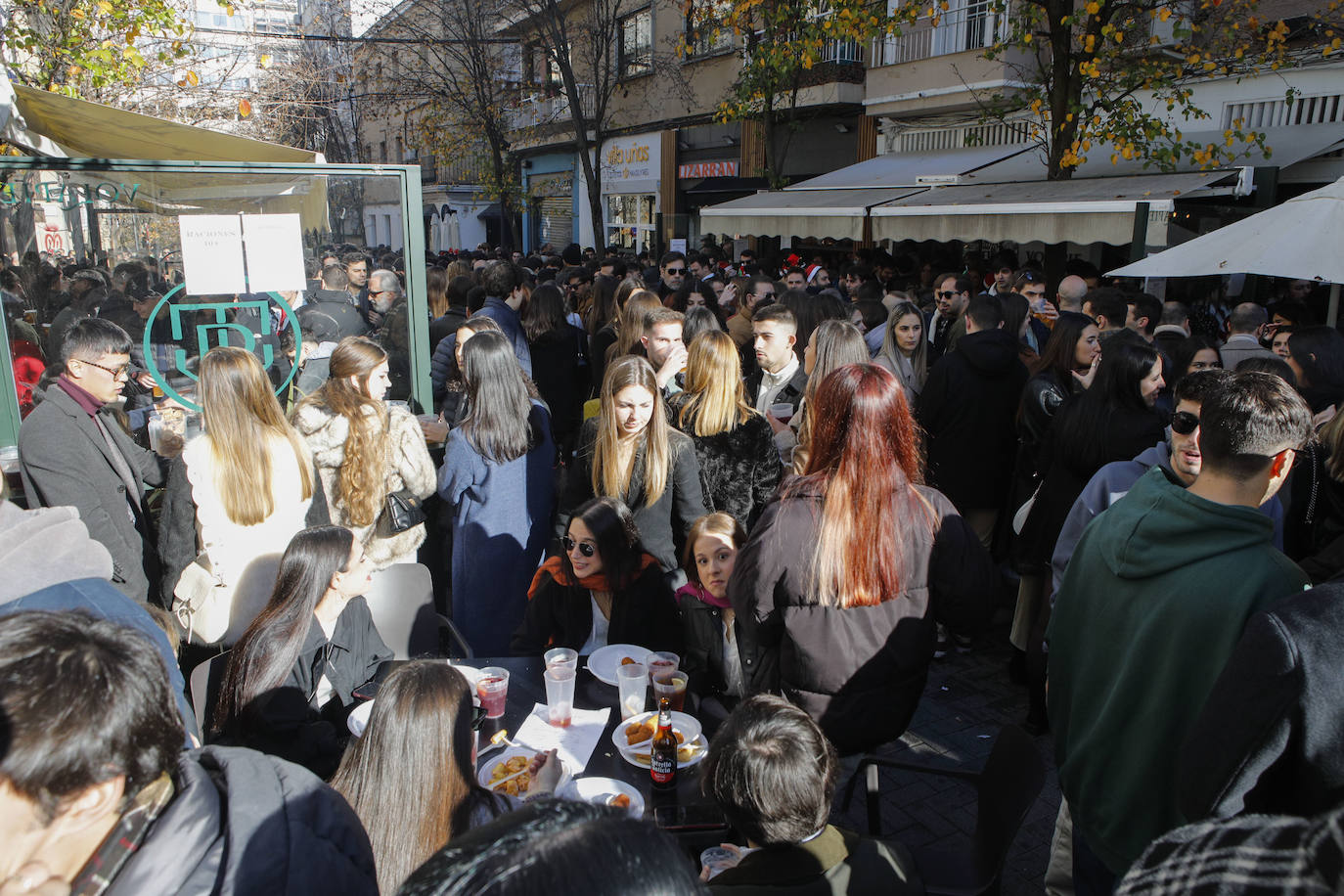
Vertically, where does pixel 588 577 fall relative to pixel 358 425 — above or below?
below

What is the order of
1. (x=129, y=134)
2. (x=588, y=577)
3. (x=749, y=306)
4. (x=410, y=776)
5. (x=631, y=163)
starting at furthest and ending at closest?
(x=631, y=163) < (x=749, y=306) < (x=129, y=134) < (x=588, y=577) < (x=410, y=776)

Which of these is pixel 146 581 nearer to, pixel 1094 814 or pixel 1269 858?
pixel 1094 814

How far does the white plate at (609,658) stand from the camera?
3.00 m

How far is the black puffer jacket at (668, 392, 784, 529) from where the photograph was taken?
4.20 metres

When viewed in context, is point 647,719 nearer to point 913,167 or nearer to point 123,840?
point 123,840

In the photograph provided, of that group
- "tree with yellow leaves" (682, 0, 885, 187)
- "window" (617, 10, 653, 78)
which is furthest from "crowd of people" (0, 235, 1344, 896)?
"window" (617, 10, 653, 78)

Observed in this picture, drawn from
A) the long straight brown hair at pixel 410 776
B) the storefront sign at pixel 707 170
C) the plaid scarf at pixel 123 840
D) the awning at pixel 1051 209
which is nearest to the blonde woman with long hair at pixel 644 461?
the long straight brown hair at pixel 410 776

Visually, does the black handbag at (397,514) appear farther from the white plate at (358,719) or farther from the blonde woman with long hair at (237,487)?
the white plate at (358,719)

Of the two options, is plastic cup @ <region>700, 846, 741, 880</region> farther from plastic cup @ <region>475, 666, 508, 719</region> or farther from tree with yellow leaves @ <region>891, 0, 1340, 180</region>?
tree with yellow leaves @ <region>891, 0, 1340, 180</region>

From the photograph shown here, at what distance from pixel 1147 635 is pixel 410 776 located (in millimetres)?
1808

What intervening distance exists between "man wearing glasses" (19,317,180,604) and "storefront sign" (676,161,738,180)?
698 inches

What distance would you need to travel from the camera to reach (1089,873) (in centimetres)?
238

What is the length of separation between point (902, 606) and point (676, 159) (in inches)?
805

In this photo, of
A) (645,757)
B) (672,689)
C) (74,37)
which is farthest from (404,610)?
(74,37)
